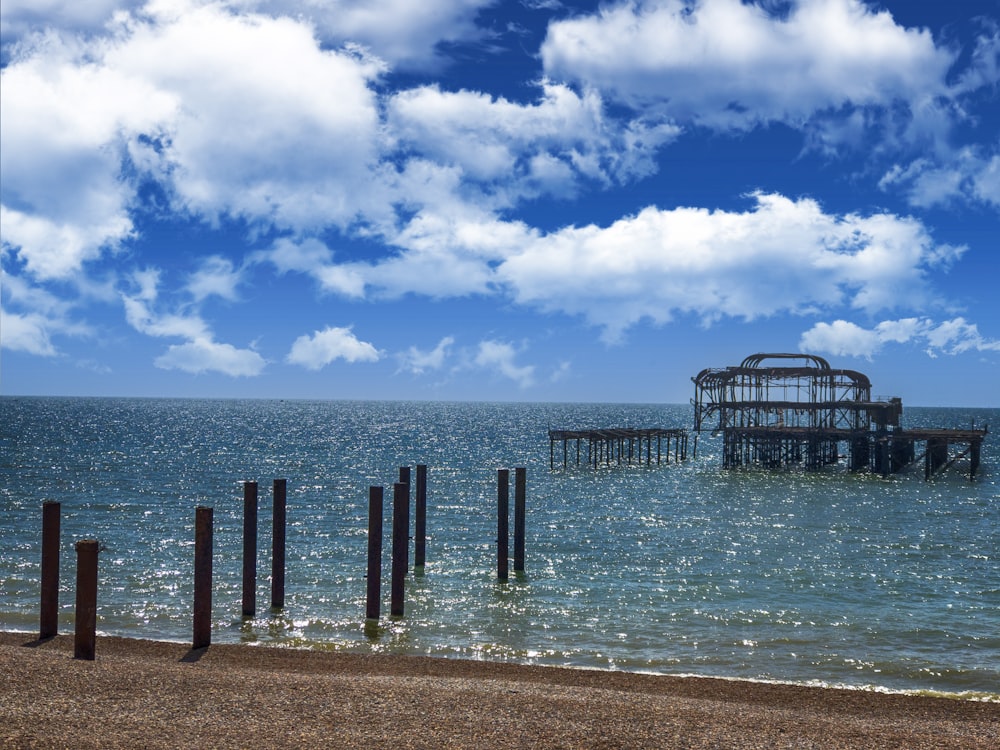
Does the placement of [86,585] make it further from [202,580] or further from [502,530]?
[502,530]

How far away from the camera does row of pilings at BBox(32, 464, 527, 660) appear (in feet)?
45.9

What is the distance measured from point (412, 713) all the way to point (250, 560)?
9.18 metres

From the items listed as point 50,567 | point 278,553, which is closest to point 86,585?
point 50,567

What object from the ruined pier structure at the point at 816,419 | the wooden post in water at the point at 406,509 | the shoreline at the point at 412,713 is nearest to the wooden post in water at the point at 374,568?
the wooden post in water at the point at 406,509

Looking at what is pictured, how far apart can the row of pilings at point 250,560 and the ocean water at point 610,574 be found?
63cm

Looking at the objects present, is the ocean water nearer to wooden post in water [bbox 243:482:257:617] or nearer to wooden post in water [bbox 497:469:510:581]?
wooden post in water [bbox 243:482:257:617]

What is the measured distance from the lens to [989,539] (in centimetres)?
3256

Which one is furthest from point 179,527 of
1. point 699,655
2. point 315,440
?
point 315,440

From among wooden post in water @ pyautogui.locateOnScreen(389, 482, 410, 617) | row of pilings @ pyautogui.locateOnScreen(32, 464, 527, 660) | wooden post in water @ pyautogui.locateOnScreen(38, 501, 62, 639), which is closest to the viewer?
row of pilings @ pyautogui.locateOnScreen(32, 464, 527, 660)

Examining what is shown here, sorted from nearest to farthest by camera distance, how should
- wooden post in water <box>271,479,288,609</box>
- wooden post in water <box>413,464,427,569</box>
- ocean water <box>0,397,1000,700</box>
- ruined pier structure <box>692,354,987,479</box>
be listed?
ocean water <box>0,397,1000,700</box>
wooden post in water <box>271,479,288,609</box>
wooden post in water <box>413,464,427,569</box>
ruined pier structure <box>692,354,987,479</box>

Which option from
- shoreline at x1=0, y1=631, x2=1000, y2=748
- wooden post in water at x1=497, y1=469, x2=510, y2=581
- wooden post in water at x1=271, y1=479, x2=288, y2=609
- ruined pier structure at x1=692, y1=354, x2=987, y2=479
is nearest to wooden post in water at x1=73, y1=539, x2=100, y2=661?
shoreline at x1=0, y1=631, x2=1000, y2=748

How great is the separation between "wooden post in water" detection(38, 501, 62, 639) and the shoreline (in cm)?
196

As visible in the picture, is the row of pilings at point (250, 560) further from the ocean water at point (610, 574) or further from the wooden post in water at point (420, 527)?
the ocean water at point (610, 574)

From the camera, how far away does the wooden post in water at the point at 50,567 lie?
1528 cm
